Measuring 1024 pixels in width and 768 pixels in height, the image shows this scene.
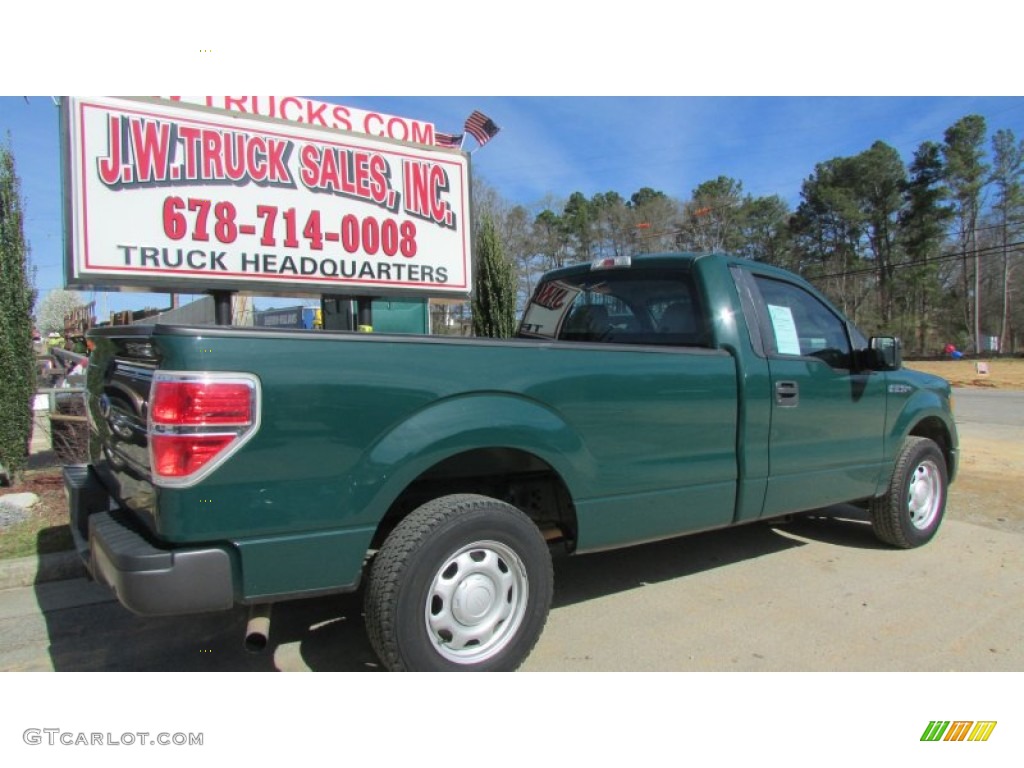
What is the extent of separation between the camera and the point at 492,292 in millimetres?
12984

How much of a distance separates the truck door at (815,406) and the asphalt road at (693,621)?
55cm

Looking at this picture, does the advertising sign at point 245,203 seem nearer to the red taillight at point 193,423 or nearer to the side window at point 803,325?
the red taillight at point 193,423

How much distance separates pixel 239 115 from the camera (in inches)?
155

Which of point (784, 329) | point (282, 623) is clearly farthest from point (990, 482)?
point (282, 623)

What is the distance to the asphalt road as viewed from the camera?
3.09 metres

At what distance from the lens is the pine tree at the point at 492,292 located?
13.0 metres

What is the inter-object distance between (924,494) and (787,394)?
1.90 m

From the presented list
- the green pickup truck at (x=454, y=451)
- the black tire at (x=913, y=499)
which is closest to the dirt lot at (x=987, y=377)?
the black tire at (x=913, y=499)

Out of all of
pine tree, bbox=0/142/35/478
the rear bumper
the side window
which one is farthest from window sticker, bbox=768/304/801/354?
pine tree, bbox=0/142/35/478

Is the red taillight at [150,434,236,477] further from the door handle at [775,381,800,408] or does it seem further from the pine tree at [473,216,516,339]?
the pine tree at [473,216,516,339]

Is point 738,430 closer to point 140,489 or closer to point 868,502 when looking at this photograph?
point 868,502

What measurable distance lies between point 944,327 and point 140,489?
2615 inches

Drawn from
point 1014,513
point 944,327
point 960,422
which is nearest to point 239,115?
point 1014,513

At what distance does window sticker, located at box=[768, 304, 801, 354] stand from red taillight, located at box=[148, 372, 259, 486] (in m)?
2.94
